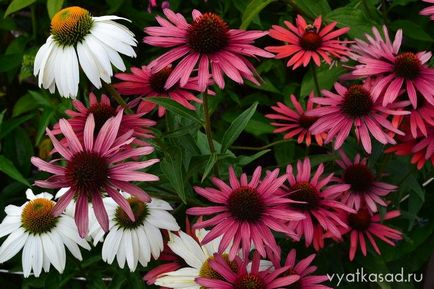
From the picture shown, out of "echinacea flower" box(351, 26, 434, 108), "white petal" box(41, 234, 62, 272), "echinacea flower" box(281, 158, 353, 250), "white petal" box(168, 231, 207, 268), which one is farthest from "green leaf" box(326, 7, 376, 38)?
"white petal" box(41, 234, 62, 272)

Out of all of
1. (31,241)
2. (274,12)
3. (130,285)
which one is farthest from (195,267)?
(274,12)

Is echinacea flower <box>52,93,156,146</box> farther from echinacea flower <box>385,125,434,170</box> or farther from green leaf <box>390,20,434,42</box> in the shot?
green leaf <box>390,20,434,42</box>

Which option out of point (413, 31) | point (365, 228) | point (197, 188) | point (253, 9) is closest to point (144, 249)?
point (197, 188)

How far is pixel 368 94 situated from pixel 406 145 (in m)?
0.11

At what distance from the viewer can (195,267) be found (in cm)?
92

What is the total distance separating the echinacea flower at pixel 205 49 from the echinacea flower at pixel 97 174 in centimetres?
12

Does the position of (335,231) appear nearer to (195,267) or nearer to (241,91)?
(195,267)

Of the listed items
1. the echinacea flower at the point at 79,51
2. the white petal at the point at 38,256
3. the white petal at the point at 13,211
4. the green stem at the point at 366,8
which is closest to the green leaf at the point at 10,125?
the white petal at the point at 13,211

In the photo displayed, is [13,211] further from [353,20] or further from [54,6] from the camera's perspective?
[353,20]

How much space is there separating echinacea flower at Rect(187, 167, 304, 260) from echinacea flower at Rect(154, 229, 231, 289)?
0.05 metres

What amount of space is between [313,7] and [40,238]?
0.86 metres

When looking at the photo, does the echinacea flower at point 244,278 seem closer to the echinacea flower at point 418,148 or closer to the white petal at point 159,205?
the white petal at point 159,205

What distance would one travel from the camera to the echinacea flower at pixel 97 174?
80cm

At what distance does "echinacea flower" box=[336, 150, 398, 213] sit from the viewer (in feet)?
3.43
